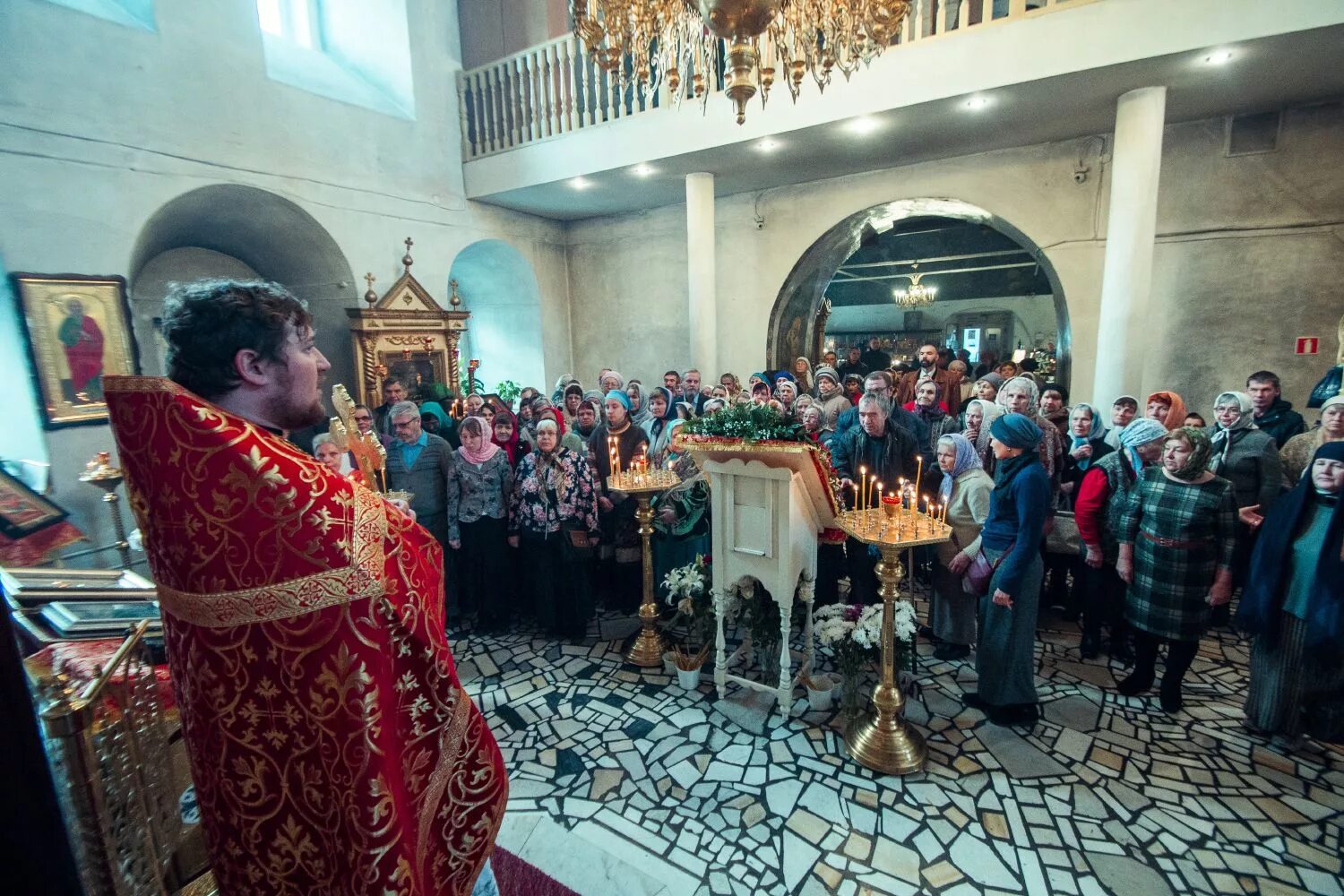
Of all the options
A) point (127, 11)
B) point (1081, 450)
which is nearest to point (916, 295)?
point (1081, 450)

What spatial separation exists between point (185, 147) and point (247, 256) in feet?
7.74

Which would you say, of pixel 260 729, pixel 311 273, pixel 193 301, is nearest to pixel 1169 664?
pixel 260 729

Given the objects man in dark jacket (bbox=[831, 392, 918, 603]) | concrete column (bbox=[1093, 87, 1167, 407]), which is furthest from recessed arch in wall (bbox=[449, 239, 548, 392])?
concrete column (bbox=[1093, 87, 1167, 407])

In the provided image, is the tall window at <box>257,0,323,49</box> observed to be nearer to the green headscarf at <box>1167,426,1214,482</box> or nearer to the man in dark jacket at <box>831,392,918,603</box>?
the man in dark jacket at <box>831,392,918,603</box>

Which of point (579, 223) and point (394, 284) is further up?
point (579, 223)

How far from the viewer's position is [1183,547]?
3238mm

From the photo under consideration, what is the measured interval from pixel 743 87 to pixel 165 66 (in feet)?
21.4

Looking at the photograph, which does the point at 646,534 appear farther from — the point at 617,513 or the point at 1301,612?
the point at 1301,612

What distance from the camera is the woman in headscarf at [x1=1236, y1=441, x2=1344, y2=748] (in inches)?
111

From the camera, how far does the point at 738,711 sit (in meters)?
3.59

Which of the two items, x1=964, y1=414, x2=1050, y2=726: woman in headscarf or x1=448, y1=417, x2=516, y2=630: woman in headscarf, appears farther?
x1=448, y1=417, x2=516, y2=630: woman in headscarf

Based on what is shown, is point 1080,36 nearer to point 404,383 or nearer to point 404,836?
point 404,836

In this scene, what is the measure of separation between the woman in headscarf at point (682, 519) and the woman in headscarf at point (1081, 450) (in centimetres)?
274

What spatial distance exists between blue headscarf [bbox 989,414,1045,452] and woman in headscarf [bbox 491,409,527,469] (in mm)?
3499
